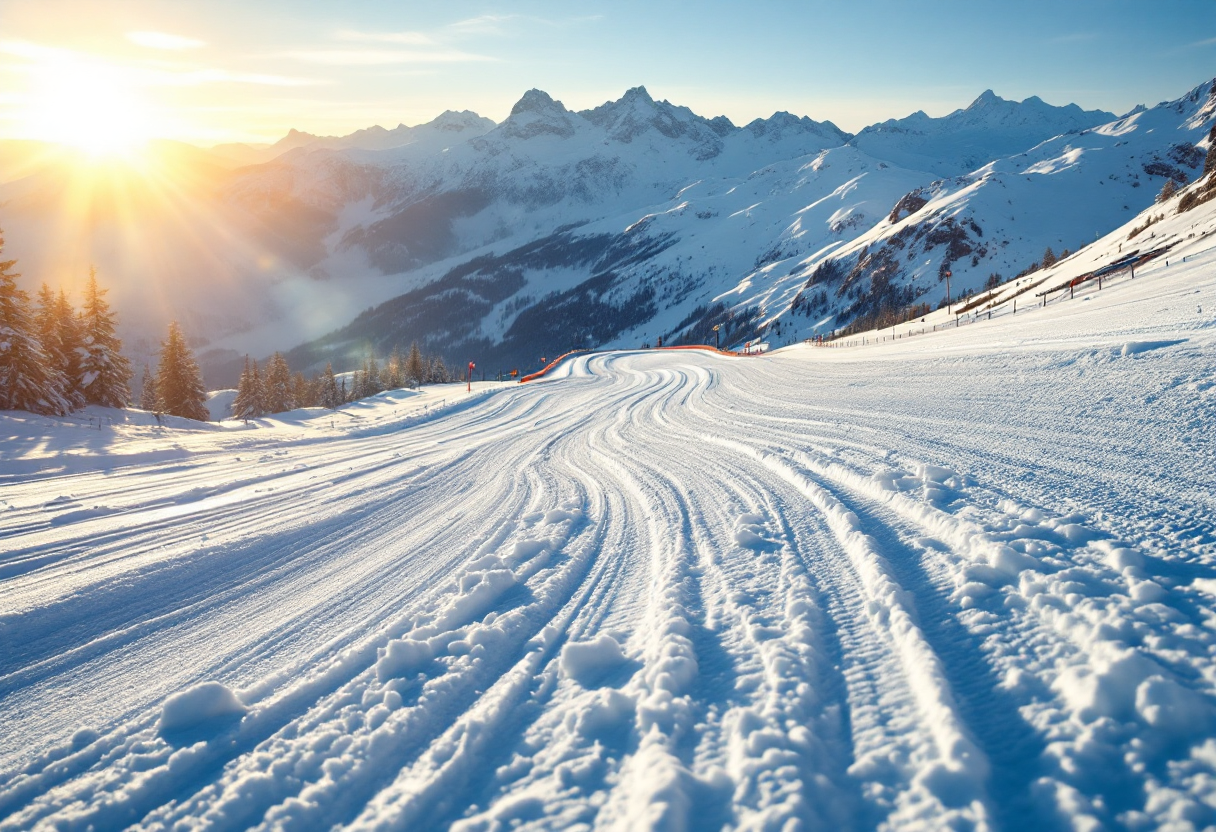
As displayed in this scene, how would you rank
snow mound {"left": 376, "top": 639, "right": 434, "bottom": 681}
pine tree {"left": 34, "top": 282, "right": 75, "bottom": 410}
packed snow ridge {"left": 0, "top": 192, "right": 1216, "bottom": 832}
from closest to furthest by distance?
packed snow ridge {"left": 0, "top": 192, "right": 1216, "bottom": 832} → snow mound {"left": 376, "top": 639, "right": 434, "bottom": 681} → pine tree {"left": 34, "top": 282, "right": 75, "bottom": 410}

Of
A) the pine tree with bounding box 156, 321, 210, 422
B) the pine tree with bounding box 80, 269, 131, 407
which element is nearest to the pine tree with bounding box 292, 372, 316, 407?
the pine tree with bounding box 156, 321, 210, 422

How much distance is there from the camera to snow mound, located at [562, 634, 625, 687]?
11.0 ft

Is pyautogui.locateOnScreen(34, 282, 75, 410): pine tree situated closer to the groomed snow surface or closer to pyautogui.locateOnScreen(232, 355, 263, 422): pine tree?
pyautogui.locateOnScreen(232, 355, 263, 422): pine tree

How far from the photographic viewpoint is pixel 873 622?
352 cm

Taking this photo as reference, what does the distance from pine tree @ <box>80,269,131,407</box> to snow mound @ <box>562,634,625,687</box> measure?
104 feet

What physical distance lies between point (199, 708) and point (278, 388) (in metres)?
51.6

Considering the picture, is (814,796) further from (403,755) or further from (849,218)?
(849,218)

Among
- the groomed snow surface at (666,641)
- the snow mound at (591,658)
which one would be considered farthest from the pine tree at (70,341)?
the snow mound at (591,658)

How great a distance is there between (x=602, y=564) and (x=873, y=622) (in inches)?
88.0

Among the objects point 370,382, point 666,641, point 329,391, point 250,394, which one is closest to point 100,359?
point 250,394

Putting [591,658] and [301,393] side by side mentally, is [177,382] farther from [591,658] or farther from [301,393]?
[591,658]

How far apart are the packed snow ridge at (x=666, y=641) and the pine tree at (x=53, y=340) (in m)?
20.8

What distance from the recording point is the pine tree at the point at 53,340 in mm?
22766

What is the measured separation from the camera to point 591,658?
11.3 feet
